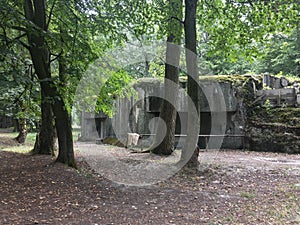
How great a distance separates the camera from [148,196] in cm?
501

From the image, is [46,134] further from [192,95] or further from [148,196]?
[148,196]

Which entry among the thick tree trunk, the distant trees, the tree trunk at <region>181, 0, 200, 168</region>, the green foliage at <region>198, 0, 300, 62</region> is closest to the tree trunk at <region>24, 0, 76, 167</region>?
the distant trees

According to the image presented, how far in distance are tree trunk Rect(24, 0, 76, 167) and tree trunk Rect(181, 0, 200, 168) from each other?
9.71ft

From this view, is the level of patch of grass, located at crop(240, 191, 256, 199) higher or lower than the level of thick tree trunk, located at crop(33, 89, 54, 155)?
lower

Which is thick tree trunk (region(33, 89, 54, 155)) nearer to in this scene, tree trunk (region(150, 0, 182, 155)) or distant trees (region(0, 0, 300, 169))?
distant trees (region(0, 0, 300, 169))

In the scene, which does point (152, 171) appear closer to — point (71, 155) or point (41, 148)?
point (71, 155)

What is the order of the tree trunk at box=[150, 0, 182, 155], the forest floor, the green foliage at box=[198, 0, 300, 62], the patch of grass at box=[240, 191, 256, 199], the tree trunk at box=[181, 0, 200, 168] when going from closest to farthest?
the forest floor < the patch of grass at box=[240, 191, 256, 199] < the tree trunk at box=[181, 0, 200, 168] < the green foliage at box=[198, 0, 300, 62] < the tree trunk at box=[150, 0, 182, 155]

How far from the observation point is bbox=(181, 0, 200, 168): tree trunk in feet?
23.3

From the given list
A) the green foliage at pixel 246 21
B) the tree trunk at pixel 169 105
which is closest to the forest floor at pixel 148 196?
the tree trunk at pixel 169 105

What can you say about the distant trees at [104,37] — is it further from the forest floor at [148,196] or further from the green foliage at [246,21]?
the forest floor at [148,196]

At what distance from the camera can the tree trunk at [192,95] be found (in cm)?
711

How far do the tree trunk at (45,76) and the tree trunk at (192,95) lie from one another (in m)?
2.96

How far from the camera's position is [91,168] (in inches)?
304

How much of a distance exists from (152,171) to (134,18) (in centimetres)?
412
